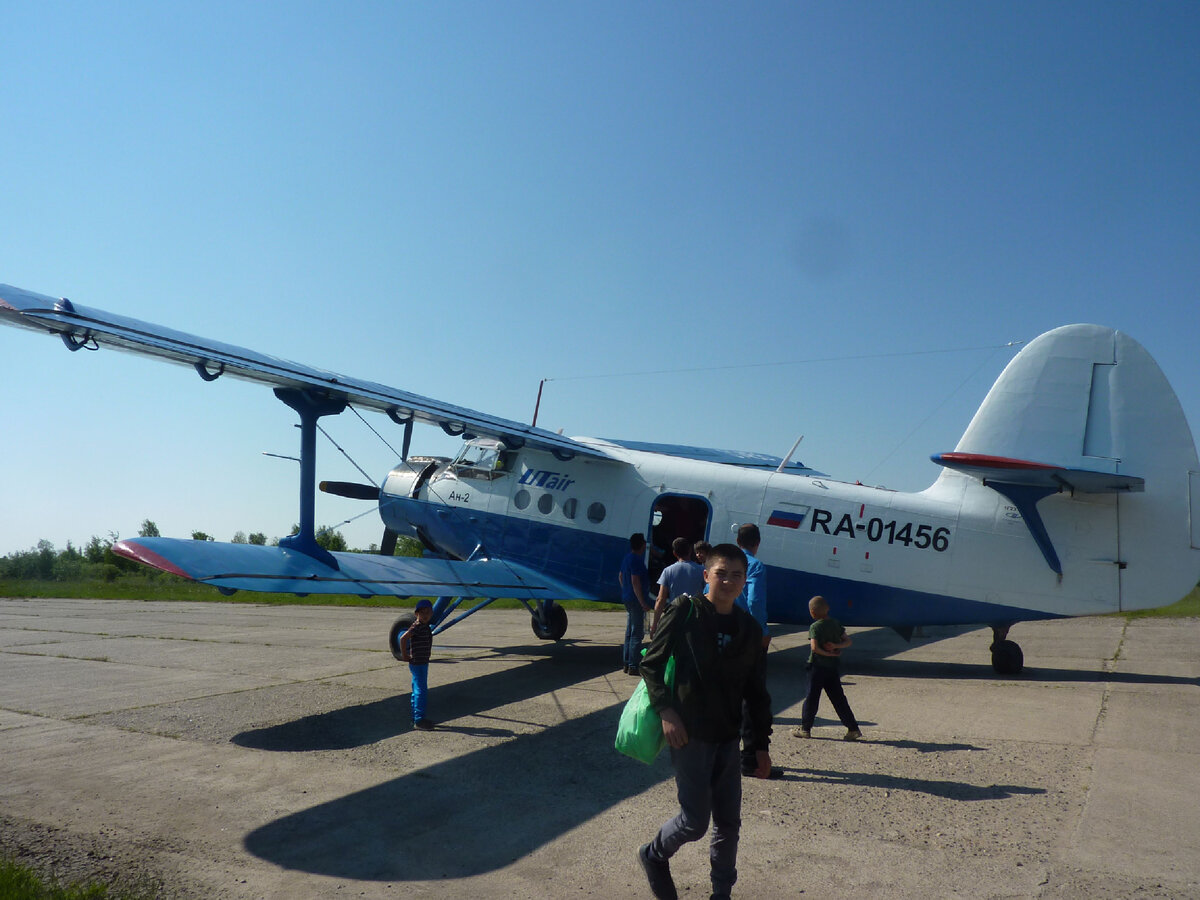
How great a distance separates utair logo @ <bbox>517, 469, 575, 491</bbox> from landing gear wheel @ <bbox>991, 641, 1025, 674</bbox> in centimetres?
691

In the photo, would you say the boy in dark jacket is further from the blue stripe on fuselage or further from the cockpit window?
the cockpit window

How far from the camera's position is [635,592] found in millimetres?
9609

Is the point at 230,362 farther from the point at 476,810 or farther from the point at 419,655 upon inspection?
the point at 476,810

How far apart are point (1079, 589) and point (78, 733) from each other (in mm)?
11978

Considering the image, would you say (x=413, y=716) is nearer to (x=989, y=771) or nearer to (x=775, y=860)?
(x=775, y=860)

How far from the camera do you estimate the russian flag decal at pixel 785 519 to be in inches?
439

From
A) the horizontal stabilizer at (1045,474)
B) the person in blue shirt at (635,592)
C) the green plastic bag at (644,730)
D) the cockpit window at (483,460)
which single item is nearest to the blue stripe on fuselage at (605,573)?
the cockpit window at (483,460)

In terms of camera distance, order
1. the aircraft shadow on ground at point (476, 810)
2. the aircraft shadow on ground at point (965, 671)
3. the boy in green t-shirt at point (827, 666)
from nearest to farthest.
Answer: the aircraft shadow on ground at point (476, 810)
the boy in green t-shirt at point (827, 666)
the aircraft shadow on ground at point (965, 671)

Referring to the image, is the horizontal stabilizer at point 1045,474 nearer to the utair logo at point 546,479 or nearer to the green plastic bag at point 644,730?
the utair logo at point 546,479

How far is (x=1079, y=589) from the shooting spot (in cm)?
988

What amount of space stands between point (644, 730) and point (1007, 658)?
8906 millimetres

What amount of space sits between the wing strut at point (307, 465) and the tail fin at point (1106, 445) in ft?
26.5

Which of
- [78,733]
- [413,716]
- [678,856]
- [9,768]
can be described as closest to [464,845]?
[678,856]

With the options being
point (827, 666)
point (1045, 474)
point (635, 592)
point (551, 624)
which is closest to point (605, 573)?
point (551, 624)
